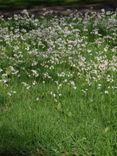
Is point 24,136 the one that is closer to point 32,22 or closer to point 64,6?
point 32,22

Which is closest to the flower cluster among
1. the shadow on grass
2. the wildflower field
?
the wildflower field

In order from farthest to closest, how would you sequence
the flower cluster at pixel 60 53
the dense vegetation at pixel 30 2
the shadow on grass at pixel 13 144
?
the dense vegetation at pixel 30 2 < the flower cluster at pixel 60 53 < the shadow on grass at pixel 13 144

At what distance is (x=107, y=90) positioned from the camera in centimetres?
890

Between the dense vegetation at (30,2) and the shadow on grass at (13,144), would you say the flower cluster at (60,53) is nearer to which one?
the shadow on grass at (13,144)

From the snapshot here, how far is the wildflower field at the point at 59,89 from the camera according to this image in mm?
7168

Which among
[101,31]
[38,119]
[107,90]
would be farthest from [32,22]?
[38,119]

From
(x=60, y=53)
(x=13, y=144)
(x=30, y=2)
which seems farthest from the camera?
(x=30, y=2)

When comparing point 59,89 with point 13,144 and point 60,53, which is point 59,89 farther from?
point 13,144

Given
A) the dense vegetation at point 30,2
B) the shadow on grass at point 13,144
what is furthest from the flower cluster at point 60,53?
the dense vegetation at point 30,2

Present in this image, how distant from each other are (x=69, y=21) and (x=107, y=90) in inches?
238

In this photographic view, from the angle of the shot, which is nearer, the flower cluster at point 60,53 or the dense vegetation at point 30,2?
the flower cluster at point 60,53

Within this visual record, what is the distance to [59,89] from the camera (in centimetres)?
910

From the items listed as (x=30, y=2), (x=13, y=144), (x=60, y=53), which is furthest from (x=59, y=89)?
(x=30, y=2)

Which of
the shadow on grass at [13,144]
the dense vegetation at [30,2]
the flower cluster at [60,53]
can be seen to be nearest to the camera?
the shadow on grass at [13,144]
